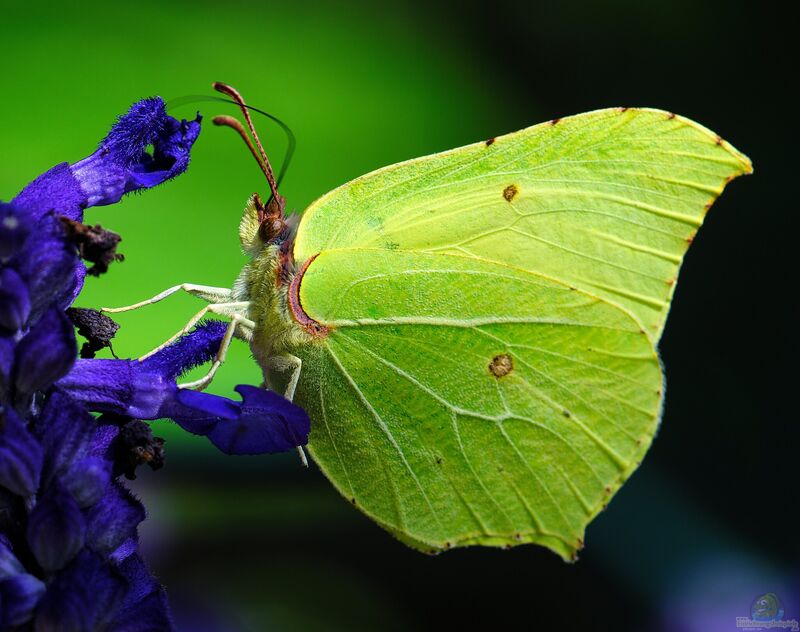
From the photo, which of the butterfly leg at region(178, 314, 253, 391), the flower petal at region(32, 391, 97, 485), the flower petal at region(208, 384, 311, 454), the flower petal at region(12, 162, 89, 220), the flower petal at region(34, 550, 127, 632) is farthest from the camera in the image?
the butterfly leg at region(178, 314, 253, 391)

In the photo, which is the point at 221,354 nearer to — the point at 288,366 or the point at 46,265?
the point at 288,366

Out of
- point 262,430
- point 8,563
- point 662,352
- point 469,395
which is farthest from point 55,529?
point 662,352

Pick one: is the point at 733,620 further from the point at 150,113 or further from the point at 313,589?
the point at 150,113

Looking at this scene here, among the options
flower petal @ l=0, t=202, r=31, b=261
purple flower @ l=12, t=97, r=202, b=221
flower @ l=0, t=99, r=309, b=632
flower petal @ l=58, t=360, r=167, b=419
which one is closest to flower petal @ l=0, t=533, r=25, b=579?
flower @ l=0, t=99, r=309, b=632

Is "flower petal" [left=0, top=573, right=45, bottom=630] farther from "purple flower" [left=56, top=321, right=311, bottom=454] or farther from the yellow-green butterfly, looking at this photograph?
the yellow-green butterfly

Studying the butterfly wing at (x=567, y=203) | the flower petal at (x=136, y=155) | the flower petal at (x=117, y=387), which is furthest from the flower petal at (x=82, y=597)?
the butterfly wing at (x=567, y=203)

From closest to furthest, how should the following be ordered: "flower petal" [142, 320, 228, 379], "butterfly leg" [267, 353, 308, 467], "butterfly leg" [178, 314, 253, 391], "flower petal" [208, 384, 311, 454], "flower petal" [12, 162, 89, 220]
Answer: "flower petal" [12, 162, 89, 220] → "flower petal" [208, 384, 311, 454] → "flower petal" [142, 320, 228, 379] → "butterfly leg" [178, 314, 253, 391] → "butterfly leg" [267, 353, 308, 467]

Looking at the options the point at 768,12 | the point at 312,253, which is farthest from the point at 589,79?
the point at 312,253
